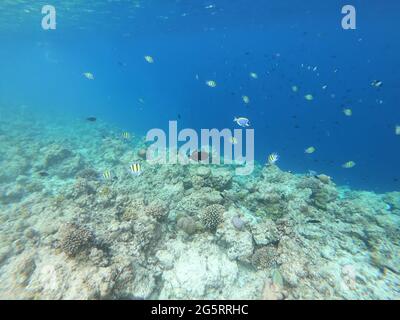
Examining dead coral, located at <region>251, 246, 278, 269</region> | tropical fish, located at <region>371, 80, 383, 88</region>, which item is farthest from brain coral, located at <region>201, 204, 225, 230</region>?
tropical fish, located at <region>371, 80, 383, 88</region>

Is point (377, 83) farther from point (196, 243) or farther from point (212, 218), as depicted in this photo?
point (196, 243)

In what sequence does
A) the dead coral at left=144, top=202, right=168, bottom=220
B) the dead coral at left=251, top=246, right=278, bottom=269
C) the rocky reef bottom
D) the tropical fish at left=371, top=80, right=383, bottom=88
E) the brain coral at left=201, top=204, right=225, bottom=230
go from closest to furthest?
the rocky reef bottom, the dead coral at left=251, top=246, right=278, bottom=269, the dead coral at left=144, top=202, right=168, bottom=220, the brain coral at left=201, top=204, right=225, bottom=230, the tropical fish at left=371, top=80, right=383, bottom=88

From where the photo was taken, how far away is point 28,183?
12.3 m

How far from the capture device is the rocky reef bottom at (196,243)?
210 inches

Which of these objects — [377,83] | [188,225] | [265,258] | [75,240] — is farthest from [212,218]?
[377,83]

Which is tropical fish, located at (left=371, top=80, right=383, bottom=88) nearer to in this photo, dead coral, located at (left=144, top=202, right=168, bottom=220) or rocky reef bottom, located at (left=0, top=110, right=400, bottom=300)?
rocky reef bottom, located at (left=0, top=110, right=400, bottom=300)

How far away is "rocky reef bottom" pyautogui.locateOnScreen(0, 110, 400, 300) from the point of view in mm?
5336

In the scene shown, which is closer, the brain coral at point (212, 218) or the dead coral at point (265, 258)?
the dead coral at point (265, 258)

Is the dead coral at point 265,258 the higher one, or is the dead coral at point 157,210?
the dead coral at point 157,210

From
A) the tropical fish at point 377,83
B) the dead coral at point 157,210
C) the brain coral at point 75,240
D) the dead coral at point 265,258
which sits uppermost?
the tropical fish at point 377,83

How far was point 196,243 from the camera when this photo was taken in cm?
693

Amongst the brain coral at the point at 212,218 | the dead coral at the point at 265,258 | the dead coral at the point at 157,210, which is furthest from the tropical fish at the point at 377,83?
the dead coral at the point at 157,210

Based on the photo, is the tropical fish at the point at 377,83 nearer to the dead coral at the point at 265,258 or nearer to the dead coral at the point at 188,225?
the dead coral at the point at 265,258
